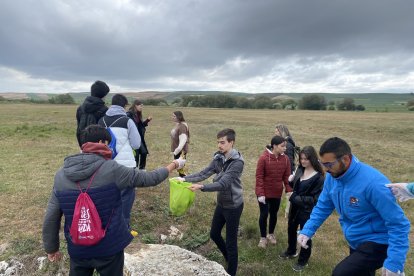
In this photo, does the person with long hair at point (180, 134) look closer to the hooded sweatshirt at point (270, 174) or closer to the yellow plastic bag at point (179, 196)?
the hooded sweatshirt at point (270, 174)

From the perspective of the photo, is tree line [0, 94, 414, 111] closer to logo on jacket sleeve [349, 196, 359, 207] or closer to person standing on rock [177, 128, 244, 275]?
person standing on rock [177, 128, 244, 275]

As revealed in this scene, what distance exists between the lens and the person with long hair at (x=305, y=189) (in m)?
5.36

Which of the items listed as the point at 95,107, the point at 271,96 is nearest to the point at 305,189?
the point at 95,107

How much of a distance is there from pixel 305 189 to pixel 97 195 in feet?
11.6

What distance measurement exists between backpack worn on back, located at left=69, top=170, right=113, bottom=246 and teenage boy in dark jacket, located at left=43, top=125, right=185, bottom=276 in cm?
6

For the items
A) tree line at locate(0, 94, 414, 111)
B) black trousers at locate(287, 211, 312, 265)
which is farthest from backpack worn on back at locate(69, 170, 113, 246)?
tree line at locate(0, 94, 414, 111)

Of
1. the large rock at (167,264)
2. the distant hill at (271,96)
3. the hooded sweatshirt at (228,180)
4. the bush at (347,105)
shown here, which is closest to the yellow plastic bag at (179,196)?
the hooded sweatshirt at (228,180)

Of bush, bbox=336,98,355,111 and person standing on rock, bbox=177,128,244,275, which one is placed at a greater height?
person standing on rock, bbox=177,128,244,275

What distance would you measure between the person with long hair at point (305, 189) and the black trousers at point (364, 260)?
5.61 ft

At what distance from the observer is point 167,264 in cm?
462

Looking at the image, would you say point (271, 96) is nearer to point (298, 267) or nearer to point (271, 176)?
point (271, 176)

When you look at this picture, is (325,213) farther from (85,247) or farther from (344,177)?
(85,247)

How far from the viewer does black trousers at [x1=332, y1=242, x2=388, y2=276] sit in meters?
3.54

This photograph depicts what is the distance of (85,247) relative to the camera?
3232 mm
